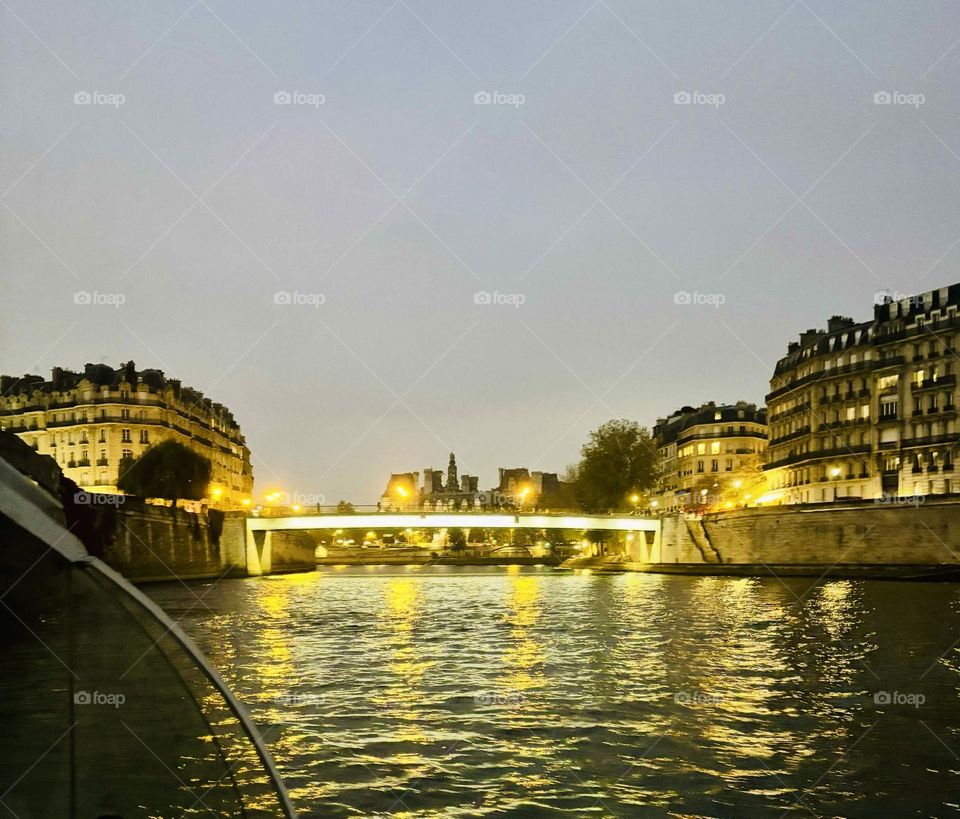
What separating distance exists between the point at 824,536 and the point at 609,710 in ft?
Answer: 194

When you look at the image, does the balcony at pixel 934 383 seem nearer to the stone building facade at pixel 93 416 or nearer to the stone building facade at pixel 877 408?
the stone building facade at pixel 877 408

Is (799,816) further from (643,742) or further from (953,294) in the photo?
(953,294)

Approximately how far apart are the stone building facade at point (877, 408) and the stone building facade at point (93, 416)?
71.2 m

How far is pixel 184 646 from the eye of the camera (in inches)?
171

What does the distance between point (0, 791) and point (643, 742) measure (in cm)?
1349

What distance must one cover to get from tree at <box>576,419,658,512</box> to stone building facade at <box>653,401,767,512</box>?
59.4ft

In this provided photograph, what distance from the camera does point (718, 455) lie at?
130750 millimetres

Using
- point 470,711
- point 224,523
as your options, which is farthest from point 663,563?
point 470,711

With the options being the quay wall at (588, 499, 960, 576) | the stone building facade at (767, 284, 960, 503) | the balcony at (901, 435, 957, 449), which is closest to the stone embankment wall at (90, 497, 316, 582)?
the quay wall at (588, 499, 960, 576)

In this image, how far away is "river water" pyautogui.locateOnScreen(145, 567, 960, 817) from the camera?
1334 centimetres

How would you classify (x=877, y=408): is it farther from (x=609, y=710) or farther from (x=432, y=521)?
(x=609, y=710)

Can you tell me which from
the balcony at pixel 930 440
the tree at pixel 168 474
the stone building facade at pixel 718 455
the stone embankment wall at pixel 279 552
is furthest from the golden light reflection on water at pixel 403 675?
the stone building facade at pixel 718 455

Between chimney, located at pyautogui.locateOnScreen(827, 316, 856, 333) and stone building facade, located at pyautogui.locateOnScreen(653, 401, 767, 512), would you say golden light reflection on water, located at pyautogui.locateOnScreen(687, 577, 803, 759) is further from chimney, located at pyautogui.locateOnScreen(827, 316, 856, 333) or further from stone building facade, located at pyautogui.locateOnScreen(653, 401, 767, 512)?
stone building facade, located at pyautogui.locateOnScreen(653, 401, 767, 512)

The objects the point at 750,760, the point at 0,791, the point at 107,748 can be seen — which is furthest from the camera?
the point at 750,760
